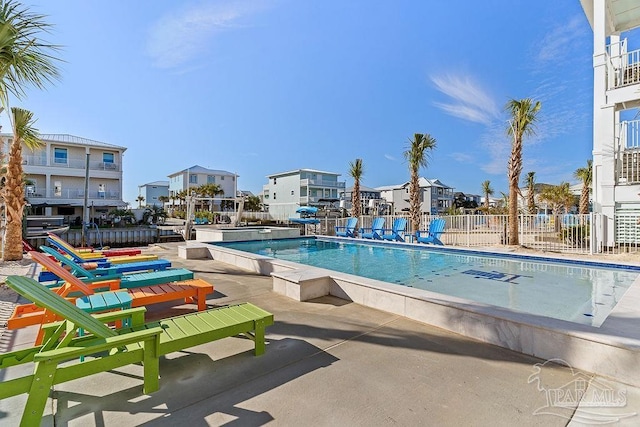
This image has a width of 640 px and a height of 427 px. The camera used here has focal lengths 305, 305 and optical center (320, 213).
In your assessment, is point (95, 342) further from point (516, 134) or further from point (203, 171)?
point (203, 171)

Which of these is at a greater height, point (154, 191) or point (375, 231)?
point (154, 191)

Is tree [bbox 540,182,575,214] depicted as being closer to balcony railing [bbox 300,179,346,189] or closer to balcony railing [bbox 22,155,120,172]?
balcony railing [bbox 300,179,346,189]

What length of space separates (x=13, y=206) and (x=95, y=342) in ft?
31.7

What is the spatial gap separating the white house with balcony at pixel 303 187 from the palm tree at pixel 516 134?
29242 mm

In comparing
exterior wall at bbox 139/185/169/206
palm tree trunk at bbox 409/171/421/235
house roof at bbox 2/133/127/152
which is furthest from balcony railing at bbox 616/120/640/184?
exterior wall at bbox 139/185/169/206

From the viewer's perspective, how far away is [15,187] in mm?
9078

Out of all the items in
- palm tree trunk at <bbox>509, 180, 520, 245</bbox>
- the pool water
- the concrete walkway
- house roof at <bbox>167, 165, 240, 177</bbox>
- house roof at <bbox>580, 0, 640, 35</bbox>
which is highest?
house roof at <bbox>580, 0, 640, 35</bbox>

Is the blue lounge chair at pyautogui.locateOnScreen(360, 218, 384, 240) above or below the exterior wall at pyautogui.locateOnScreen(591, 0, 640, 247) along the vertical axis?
below

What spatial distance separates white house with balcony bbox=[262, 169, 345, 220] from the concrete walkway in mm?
37135

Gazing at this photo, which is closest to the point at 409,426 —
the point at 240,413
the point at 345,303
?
the point at 240,413

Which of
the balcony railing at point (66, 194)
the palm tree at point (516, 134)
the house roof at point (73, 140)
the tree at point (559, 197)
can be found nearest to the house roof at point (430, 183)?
the tree at point (559, 197)

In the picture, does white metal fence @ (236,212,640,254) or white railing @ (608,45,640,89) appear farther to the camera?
white railing @ (608,45,640,89)

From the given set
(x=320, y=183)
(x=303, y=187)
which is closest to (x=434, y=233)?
(x=303, y=187)

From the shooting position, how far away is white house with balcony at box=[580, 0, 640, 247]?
36.4 ft
